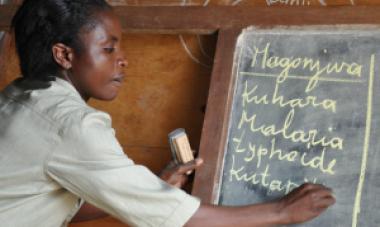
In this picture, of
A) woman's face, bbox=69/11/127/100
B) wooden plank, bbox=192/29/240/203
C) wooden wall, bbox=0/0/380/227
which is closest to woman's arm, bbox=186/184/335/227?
wooden plank, bbox=192/29/240/203

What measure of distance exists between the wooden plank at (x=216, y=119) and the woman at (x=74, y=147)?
0.25m

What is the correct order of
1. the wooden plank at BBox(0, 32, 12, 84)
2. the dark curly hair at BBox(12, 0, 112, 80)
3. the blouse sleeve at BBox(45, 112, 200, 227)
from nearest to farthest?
the blouse sleeve at BBox(45, 112, 200, 227), the dark curly hair at BBox(12, 0, 112, 80), the wooden plank at BBox(0, 32, 12, 84)

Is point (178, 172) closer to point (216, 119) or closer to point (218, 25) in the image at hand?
A: point (216, 119)

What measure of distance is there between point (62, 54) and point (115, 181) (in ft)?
1.03

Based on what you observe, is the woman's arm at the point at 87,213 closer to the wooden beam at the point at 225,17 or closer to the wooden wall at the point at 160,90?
the wooden wall at the point at 160,90

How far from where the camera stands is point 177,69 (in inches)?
63.6

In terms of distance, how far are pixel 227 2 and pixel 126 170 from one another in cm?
69

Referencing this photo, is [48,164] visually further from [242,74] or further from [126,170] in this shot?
[242,74]

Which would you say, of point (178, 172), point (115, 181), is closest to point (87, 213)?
point (178, 172)

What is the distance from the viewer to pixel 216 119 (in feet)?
4.58

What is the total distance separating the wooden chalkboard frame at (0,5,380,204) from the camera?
1.35 metres

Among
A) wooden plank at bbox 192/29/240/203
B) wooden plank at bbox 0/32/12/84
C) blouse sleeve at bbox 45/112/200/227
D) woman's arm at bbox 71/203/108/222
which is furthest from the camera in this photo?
wooden plank at bbox 0/32/12/84

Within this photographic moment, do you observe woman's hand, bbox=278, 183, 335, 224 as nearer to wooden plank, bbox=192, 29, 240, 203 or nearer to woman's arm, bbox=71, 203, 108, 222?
wooden plank, bbox=192, 29, 240, 203

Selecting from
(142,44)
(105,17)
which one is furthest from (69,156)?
(142,44)
